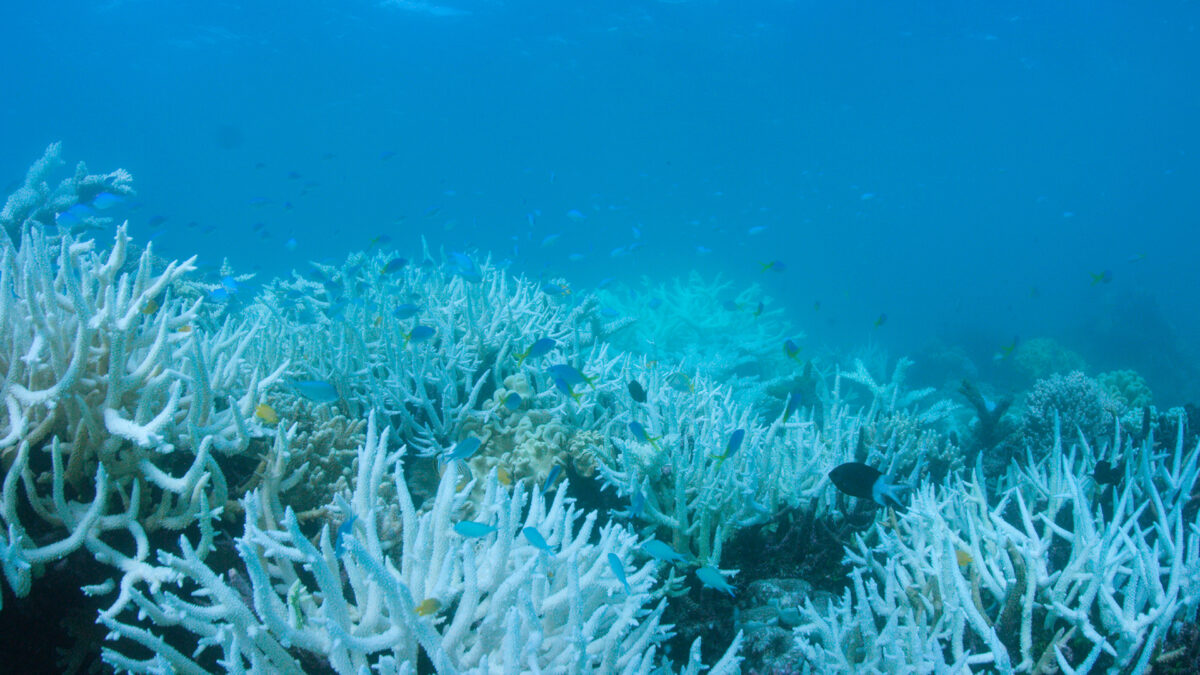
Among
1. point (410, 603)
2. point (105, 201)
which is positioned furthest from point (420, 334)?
point (105, 201)

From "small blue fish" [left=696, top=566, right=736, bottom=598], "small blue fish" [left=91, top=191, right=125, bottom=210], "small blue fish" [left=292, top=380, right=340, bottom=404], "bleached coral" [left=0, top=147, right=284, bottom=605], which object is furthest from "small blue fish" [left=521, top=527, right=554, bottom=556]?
"small blue fish" [left=91, top=191, right=125, bottom=210]

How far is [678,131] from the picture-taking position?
5369 centimetres

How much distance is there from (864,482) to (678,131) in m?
56.1

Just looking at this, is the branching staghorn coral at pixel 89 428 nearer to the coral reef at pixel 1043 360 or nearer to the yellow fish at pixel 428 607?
the yellow fish at pixel 428 607

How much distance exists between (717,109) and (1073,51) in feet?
79.4

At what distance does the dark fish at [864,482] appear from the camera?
8.55 feet

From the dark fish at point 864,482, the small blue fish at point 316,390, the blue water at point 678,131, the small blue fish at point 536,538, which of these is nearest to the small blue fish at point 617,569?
the small blue fish at point 536,538

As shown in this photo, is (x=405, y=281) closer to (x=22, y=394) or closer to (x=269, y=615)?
(x=22, y=394)

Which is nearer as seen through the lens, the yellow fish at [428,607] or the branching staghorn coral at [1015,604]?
the yellow fish at [428,607]

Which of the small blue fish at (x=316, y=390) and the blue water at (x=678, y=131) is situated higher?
the blue water at (x=678, y=131)

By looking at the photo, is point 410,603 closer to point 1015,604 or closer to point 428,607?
point 428,607

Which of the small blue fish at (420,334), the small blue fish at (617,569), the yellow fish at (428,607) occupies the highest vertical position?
the small blue fish at (420,334)

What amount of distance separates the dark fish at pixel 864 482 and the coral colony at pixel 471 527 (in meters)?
0.01

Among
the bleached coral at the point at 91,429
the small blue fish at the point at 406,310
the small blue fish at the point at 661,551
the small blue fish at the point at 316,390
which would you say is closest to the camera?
the bleached coral at the point at 91,429
